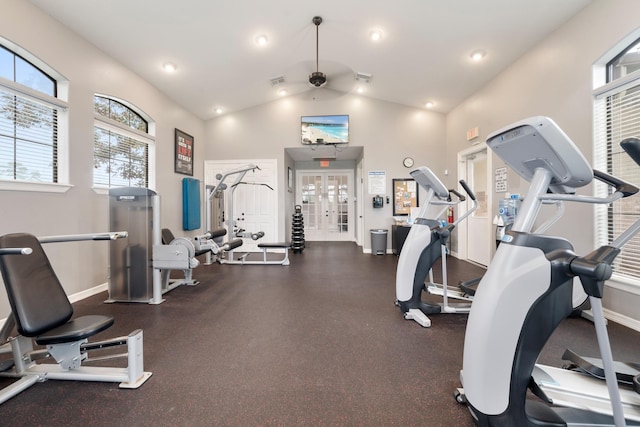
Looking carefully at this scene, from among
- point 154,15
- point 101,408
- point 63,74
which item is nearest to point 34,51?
point 63,74

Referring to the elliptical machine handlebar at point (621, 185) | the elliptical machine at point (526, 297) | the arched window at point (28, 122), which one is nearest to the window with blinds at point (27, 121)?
the arched window at point (28, 122)

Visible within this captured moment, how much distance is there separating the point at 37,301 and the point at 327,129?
17.7 ft

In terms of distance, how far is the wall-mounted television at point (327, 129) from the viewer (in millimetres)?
5949

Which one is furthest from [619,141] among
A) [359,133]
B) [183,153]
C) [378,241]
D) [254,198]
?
[183,153]

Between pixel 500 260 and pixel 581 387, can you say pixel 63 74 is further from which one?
pixel 581 387

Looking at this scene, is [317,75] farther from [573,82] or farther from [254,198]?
[254,198]

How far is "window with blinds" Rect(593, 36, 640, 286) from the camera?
7.66 ft

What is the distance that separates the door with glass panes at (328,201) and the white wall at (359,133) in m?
2.13

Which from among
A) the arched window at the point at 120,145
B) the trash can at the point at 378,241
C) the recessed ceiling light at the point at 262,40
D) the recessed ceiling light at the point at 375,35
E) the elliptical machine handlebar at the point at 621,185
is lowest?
the trash can at the point at 378,241

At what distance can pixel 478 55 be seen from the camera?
3797 millimetres

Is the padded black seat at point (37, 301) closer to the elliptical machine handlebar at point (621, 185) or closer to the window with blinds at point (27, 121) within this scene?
the window with blinds at point (27, 121)

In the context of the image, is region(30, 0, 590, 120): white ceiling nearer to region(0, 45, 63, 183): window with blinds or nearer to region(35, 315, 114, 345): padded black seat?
region(0, 45, 63, 183): window with blinds

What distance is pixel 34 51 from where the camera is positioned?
8.45 ft

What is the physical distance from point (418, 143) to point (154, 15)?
16.9ft
